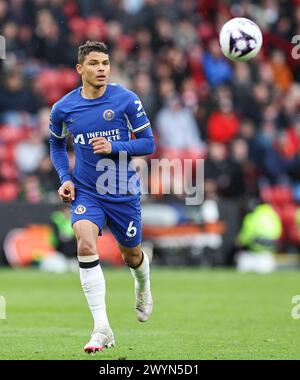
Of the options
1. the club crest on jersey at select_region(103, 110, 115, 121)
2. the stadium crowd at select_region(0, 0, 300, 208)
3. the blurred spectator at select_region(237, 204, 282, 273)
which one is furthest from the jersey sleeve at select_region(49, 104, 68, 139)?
the blurred spectator at select_region(237, 204, 282, 273)

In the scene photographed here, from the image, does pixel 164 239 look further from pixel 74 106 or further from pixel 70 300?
pixel 74 106

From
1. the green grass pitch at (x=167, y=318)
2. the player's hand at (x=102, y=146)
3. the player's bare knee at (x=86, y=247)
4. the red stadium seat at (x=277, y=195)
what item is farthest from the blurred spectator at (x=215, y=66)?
the player's bare knee at (x=86, y=247)

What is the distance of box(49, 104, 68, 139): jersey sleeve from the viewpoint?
9.15 metres

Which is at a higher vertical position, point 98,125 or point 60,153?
point 98,125

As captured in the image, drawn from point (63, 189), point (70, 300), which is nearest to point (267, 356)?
point (63, 189)

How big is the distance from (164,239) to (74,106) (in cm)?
1071

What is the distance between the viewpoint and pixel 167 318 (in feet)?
38.0

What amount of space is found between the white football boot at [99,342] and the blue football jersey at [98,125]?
48.9 inches

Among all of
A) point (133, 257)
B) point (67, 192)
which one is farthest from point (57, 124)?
point (133, 257)

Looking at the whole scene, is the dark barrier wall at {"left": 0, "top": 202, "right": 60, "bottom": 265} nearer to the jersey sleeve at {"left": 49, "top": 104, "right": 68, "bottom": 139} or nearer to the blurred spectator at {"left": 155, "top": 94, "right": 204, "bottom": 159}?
the blurred spectator at {"left": 155, "top": 94, "right": 204, "bottom": 159}

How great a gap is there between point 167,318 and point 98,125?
10.7 ft

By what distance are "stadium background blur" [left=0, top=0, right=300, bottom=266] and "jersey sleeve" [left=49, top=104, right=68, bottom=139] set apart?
9.54m

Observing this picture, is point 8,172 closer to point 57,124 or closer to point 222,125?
point 222,125

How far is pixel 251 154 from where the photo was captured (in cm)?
2180
